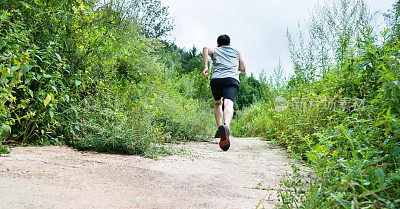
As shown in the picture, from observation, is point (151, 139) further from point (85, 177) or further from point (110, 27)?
point (110, 27)

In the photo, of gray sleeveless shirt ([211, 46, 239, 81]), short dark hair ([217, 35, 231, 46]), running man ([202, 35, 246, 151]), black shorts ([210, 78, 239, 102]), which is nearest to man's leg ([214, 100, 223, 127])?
running man ([202, 35, 246, 151])

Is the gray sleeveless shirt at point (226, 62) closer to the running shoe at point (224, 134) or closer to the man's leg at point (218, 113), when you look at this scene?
the man's leg at point (218, 113)

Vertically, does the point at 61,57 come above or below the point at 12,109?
above

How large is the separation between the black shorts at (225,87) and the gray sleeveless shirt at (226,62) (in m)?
0.07

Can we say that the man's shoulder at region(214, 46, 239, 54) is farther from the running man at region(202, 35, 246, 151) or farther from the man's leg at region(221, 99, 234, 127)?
the man's leg at region(221, 99, 234, 127)

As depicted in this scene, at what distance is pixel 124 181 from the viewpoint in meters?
2.04

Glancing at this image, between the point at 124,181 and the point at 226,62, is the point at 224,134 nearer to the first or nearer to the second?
the point at 226,62

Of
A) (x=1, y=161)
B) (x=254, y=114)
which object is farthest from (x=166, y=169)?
(x=254, y=114)

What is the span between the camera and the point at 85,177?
2.00 meters

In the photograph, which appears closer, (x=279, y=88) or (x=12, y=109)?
(x=12, y=109)

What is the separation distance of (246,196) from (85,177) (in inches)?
49.0

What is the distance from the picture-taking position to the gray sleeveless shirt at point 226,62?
4141 millimetres

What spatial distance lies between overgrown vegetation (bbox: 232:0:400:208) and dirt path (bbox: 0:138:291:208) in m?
0.40

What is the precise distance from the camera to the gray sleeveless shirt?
414 cm
